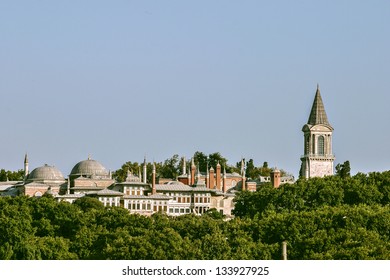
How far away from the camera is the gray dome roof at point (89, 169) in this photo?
431 feet

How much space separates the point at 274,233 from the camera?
6175 cm

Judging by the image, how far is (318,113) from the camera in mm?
139375

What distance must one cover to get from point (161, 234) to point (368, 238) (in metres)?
9.24

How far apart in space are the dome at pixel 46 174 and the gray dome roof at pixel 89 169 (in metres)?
2.24

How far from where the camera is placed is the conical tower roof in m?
138

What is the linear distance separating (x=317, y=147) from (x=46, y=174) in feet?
98.2

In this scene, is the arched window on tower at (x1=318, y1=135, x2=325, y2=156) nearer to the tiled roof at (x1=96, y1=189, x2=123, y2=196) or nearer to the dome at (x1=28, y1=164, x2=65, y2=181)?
the dome at (x1=28, y1=164, x2=65, y2=181)

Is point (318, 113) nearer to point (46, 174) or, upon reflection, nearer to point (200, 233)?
point (46, 174)

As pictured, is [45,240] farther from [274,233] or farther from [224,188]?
[224,188]

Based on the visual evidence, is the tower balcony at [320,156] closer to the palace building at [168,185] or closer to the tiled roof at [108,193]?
the palace building at [168,185]

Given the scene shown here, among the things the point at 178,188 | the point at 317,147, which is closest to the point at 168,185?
the point at 178,188

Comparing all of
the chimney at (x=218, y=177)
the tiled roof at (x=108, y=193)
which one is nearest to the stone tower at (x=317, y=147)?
the chimney at (x=218, y=177)
